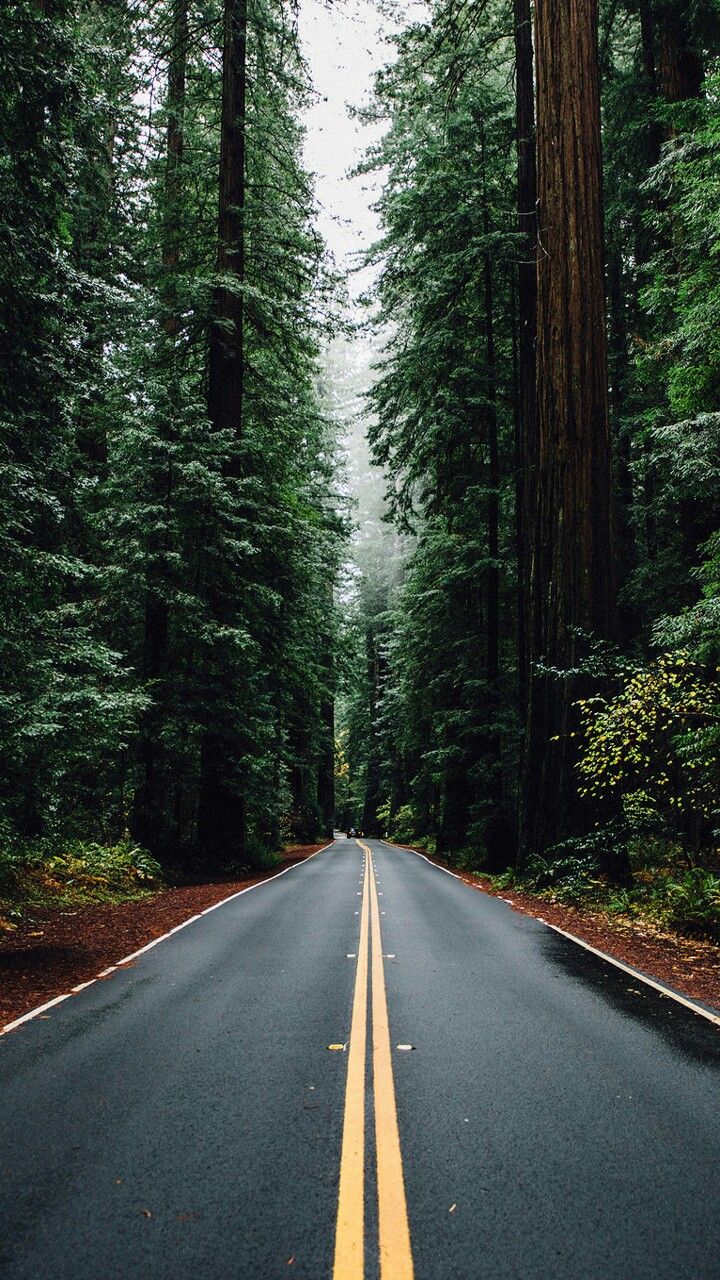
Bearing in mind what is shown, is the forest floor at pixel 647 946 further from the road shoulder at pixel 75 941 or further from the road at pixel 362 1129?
the road shoulder at pixel 75 941

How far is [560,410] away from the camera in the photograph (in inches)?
438

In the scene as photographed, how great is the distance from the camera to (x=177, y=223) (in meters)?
Result: 15.7

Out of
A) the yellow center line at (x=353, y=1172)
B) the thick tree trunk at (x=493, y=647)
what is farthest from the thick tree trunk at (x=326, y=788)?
Result: the yellow center line at (x=353, y=1172)

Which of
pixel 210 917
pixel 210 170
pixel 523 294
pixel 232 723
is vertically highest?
pixel 210 170

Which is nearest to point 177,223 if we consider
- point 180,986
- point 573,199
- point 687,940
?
point 573,199

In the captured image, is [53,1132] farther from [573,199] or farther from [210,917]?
[573,199]

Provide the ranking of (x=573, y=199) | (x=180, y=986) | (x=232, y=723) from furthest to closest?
1. (x=232, y=723)
2. (x=573, y=199)
3. (x=180, y=986)

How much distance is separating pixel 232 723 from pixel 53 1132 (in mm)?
11000

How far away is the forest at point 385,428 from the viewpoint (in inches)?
308

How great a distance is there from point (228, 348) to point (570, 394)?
8.03m

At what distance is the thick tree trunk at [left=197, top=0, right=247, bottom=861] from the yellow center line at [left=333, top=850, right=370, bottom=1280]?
1026 centimetres

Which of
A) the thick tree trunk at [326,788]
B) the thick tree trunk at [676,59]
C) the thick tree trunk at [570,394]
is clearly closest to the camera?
the thick tree trunk at [570,394]

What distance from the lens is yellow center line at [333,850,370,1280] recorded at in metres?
2.51

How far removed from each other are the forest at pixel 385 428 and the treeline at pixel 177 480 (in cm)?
9
